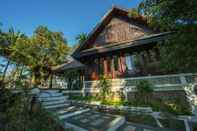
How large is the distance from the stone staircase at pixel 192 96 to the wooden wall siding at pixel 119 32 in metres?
4.98

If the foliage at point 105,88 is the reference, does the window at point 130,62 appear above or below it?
above

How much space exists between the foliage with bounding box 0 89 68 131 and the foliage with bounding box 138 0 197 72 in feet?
18.5

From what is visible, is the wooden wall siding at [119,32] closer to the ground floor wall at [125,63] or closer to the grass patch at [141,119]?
the ground floor wall at [125,63]

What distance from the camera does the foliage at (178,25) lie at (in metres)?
5.21

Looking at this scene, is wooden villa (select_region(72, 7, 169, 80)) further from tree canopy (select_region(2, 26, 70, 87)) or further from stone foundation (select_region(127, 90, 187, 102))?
tree canopy (select_region(2, 26, 70, 87))

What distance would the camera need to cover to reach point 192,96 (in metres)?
7.39

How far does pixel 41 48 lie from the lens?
2112 centimetres

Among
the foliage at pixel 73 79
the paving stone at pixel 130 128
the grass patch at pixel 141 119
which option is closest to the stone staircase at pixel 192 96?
the grass patch at pixel 141 119

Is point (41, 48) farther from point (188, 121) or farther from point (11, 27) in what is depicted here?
point (188, 121)

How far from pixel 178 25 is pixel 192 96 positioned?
13.8ft

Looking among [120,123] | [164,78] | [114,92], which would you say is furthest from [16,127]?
[164,78]

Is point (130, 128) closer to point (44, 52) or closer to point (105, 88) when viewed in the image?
point (105, 88)

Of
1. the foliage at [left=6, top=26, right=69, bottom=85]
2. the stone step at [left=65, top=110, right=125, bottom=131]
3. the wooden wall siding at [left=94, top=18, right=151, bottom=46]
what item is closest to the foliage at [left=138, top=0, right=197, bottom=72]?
the stone step at [left=65, top=110, right=125, bottom=131]

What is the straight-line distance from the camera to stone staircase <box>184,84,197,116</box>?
7.09 meters
